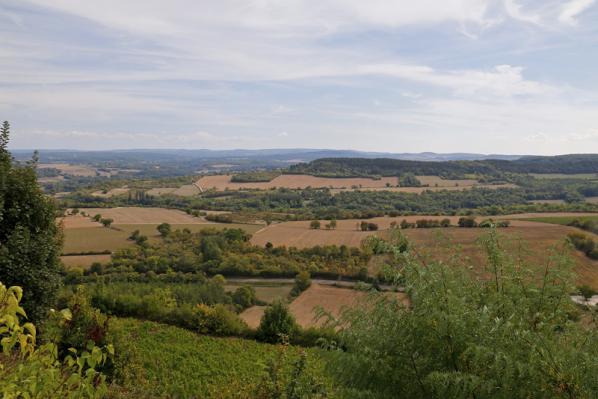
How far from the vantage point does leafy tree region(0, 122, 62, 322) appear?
12242mm

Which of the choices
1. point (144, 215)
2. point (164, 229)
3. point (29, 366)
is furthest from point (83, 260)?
point (29, 366)

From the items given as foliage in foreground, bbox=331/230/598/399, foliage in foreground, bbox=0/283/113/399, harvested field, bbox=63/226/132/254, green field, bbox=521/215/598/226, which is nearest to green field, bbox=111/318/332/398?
foliage in foreground, bbox=331/230/598/399

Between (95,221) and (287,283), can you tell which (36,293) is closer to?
(287,283)

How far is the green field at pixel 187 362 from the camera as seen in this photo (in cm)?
1303

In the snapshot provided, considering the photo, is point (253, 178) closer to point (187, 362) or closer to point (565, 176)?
point (565, 176)

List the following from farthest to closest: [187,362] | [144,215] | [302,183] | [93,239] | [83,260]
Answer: [302,183] < [144,215] < [93,239] < [83,260] < [187,362]

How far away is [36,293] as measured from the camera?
12.9 meters

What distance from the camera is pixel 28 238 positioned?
41.3 feet

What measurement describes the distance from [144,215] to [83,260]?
29497 millimetres

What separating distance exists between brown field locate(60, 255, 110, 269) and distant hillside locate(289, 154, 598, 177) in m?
92.3

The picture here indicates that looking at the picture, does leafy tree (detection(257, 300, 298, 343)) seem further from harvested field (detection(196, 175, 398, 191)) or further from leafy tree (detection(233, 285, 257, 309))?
harvested field (detection(196, 175, 398, 191))

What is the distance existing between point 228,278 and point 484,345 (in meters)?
40.7

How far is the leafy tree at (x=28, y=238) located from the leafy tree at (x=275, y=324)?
1047cm

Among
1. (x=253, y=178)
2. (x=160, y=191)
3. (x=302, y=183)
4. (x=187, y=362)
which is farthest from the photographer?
(x=253, y=178)
